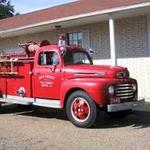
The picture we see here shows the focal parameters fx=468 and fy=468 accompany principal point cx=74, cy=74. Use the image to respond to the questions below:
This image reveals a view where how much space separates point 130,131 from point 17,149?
291 cm

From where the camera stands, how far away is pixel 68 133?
34.6 feet

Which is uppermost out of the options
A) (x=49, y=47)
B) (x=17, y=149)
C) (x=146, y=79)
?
(x=49, y=47)

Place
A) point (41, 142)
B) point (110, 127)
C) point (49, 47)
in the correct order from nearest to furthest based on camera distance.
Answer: point (41, 142) < point (110, 127) < point (49, 47)

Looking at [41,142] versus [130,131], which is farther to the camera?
[130,131]

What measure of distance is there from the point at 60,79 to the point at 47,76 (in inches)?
20.4

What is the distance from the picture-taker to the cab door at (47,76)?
40.0 feet

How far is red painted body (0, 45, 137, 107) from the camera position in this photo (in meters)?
11.1

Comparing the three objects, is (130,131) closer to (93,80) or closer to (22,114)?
(93,80)

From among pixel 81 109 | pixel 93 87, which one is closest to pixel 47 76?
pixel 81 109

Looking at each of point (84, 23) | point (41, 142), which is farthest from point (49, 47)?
point (84, 23)

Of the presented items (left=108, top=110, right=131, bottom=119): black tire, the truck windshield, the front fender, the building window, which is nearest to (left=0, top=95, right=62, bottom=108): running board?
the front fender

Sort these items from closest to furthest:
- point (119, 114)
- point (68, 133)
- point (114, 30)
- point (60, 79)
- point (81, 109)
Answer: point (68, 133) < point (81, 109) < point (60, 79) < point (119, 114) < point (114, 30)

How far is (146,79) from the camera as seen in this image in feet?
55.3

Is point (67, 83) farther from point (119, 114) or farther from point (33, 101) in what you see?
point (119, 114)
